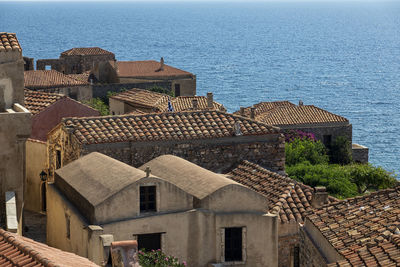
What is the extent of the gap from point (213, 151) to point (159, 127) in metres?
1.66

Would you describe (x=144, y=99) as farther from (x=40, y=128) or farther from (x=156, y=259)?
(x=156, y=259)

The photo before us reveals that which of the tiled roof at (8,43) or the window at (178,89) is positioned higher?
the tiled roof at (8,43)

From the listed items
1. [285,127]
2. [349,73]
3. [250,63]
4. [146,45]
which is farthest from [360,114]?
[146,45]

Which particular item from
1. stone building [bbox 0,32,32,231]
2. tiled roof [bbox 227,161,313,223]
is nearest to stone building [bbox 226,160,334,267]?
tiled roof [bbox 227,161,313,223]

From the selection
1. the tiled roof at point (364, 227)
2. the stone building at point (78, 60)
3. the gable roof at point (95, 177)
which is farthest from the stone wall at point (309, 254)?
the stone building at point (78, 60)

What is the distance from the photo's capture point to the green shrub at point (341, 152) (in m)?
56.0

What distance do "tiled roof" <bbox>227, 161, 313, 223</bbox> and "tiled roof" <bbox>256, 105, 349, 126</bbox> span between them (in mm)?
32220

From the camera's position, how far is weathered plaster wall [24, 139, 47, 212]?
24391 mm

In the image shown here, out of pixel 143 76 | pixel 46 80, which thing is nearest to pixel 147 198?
pixel 46 80

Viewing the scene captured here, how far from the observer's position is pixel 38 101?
28094mm

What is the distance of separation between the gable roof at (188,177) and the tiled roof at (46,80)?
108 ft

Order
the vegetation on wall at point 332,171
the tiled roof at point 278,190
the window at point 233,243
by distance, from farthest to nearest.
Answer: the vegetation on wall at point 332,171
the tiled roof at point 278,190
the window at point 233,243

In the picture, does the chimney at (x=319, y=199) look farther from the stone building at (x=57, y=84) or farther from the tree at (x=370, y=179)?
the stone building at (x=57, y=84)

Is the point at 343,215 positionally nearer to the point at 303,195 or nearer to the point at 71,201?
the point at 303,195
